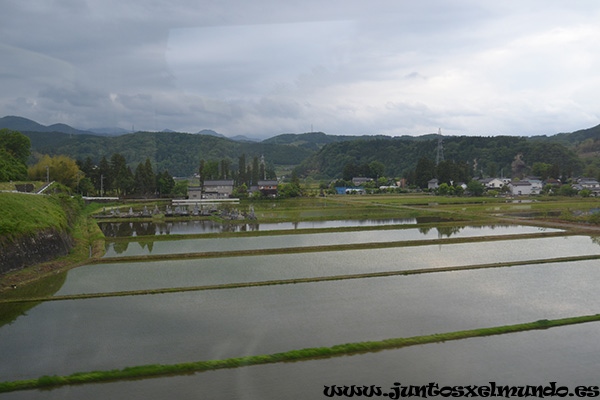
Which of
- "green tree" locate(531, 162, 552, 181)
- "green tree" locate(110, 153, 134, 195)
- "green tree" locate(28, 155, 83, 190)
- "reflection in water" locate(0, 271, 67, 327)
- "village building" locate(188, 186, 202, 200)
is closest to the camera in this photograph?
"reflection in water" locate(0, 271, 67, 327)

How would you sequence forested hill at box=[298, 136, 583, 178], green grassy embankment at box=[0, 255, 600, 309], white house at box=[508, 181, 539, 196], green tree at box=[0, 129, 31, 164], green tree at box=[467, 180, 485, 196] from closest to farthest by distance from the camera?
green grassy embankment at box=[0, 255, 600, 309] → green tree at box=[0, 129, 31, 164] → green tree at box=[467, 180, 485, 196] → white house at box=[508, 181, 539, 196] → forested hill at box=[298, 136, 583, 178]

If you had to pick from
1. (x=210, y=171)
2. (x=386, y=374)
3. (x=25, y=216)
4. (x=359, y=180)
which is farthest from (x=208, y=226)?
(x=359, y=180)

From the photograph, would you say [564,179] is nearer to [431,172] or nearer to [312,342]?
[431,172]

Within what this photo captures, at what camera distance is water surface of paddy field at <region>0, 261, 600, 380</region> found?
966cm

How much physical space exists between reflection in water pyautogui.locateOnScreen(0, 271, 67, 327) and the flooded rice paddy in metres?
0.09

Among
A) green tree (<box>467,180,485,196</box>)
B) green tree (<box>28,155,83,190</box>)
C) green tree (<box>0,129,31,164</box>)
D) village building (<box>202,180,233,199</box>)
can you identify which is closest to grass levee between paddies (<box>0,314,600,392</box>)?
green tree (<box>0,129,31,164</box>)

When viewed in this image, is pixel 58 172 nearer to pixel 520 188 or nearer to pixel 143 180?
pixel 143 180

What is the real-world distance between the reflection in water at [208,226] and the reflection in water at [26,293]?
1117cm

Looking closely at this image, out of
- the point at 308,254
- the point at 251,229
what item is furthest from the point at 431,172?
the point at 308,254

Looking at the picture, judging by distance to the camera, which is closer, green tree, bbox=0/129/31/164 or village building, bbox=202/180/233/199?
green tree, bbox=0/129/31/164

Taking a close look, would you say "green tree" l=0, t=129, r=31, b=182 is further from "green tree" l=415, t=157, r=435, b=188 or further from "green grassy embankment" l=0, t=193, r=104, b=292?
"green tree" l=415, t=157, r=435, b=188

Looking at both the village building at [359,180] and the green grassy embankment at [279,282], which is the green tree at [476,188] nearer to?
the village building at [359,180]

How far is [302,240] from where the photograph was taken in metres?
24.7

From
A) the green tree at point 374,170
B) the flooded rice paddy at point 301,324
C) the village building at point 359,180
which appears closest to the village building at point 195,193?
the village building at point 359,180
